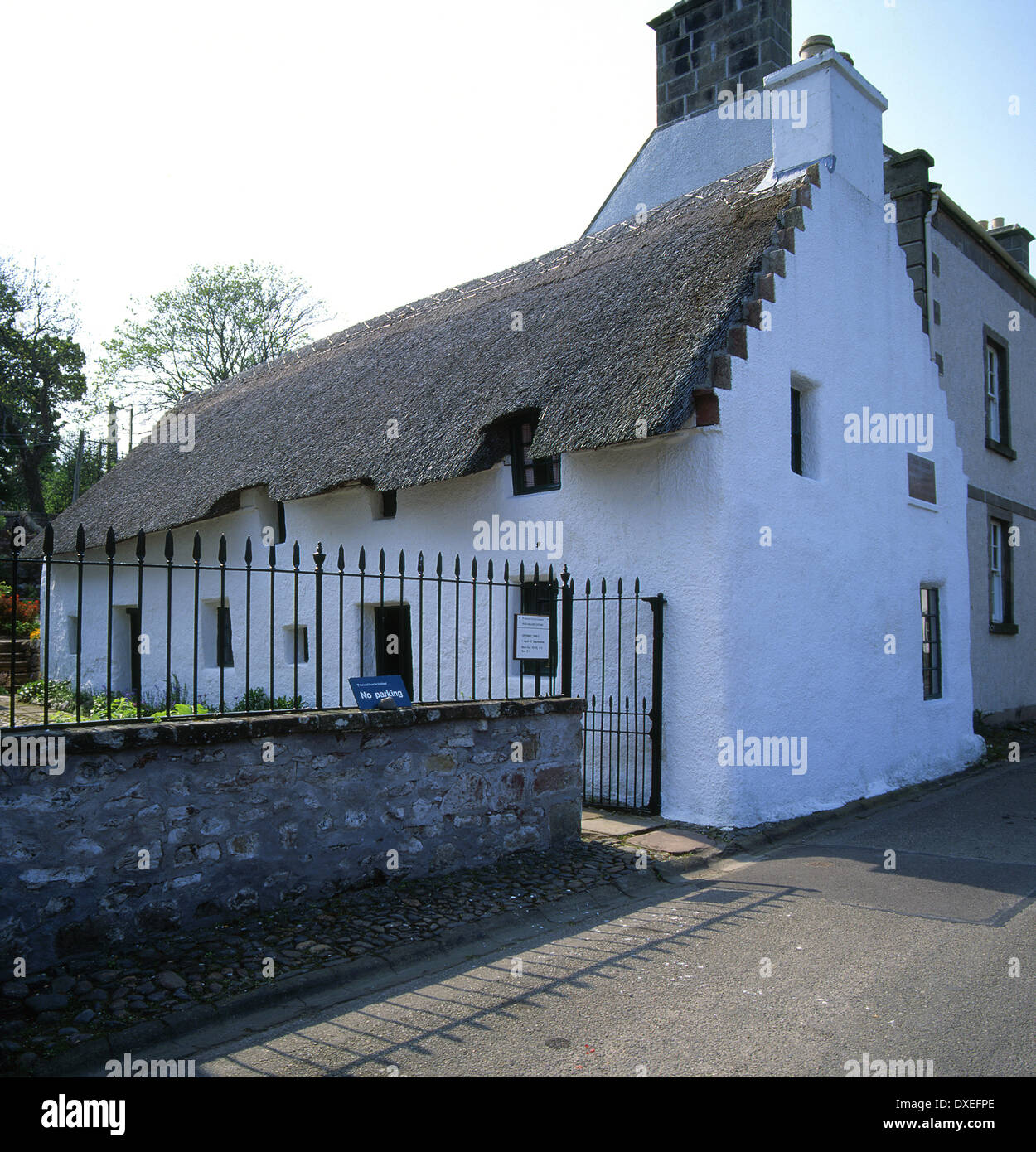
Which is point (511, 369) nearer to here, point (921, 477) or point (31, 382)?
point (921, 477)

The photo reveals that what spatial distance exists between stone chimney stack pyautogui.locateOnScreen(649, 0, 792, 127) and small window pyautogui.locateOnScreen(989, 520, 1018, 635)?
7.77 meters

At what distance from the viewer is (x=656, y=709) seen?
8469mm

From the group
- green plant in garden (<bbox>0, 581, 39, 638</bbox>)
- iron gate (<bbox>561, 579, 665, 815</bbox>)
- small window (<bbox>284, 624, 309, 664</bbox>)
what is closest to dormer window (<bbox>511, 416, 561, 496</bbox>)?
iron gate (<bbox>561, 579, 665, 815</bbox>)

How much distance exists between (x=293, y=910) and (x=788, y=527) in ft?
19.1

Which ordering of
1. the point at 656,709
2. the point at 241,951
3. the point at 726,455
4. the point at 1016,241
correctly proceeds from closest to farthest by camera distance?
the point at 241,951
the point at 726,455
the point at 656,709
the point at 1016,241

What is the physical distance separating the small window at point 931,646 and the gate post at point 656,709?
4.81 m

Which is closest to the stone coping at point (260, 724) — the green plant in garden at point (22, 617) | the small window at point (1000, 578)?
the small window at point (1000, 578)

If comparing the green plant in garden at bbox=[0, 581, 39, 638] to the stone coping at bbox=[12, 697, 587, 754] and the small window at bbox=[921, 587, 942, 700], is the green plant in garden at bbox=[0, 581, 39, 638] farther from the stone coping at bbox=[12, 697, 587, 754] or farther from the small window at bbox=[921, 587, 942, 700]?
the small window at bbox=[921, 587, 942, 700]

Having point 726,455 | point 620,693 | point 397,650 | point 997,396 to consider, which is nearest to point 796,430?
point 726,455

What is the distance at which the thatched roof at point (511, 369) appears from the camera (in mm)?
8602

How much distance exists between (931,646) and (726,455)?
5214mm

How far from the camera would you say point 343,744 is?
5723 millimetres

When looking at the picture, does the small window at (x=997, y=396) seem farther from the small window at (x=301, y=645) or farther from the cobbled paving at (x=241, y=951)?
the cobbled paving at (x=241, y=951)
